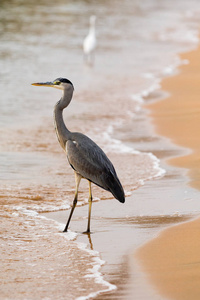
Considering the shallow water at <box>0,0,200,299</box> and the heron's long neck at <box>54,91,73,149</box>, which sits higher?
the heron's long neck at <box>54,91,73,149</box>

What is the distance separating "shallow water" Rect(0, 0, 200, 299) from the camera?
732 centimetres

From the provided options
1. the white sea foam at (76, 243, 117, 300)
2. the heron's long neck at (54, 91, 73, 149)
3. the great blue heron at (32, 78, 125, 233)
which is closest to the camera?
the white sea foam at (76, 243, 117, 300)

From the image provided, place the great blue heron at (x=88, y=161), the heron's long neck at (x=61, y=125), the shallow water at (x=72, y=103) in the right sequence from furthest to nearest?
the shallow water at (x=72, y=103)
the heron's long neck at (x=61, y=125)
the great blue heron at (x=88, y=161)

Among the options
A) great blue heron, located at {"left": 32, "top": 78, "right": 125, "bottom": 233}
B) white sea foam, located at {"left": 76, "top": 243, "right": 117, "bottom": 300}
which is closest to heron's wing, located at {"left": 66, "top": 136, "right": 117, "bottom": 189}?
great blue heron, located at {"left": 32, "top": 78, "right": 125, "bottom": 233}

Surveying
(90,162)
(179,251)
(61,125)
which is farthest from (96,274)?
(61,125)

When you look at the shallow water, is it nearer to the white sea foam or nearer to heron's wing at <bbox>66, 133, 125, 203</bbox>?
the white sea foam

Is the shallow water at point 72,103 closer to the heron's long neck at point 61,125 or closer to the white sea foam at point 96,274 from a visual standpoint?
the white sea foam at point 96,274

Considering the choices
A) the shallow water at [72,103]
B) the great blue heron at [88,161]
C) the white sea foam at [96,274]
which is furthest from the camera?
the shallow water at [72,103]

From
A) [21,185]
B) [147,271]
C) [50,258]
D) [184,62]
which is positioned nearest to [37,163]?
[21,185]

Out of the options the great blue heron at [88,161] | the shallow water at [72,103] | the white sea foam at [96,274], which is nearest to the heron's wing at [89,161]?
the great blue heron at [88,161]

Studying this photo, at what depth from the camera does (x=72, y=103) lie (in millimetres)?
14125

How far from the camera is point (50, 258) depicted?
592cm

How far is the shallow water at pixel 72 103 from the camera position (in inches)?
288

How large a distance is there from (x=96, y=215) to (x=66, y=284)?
75.4 inches
